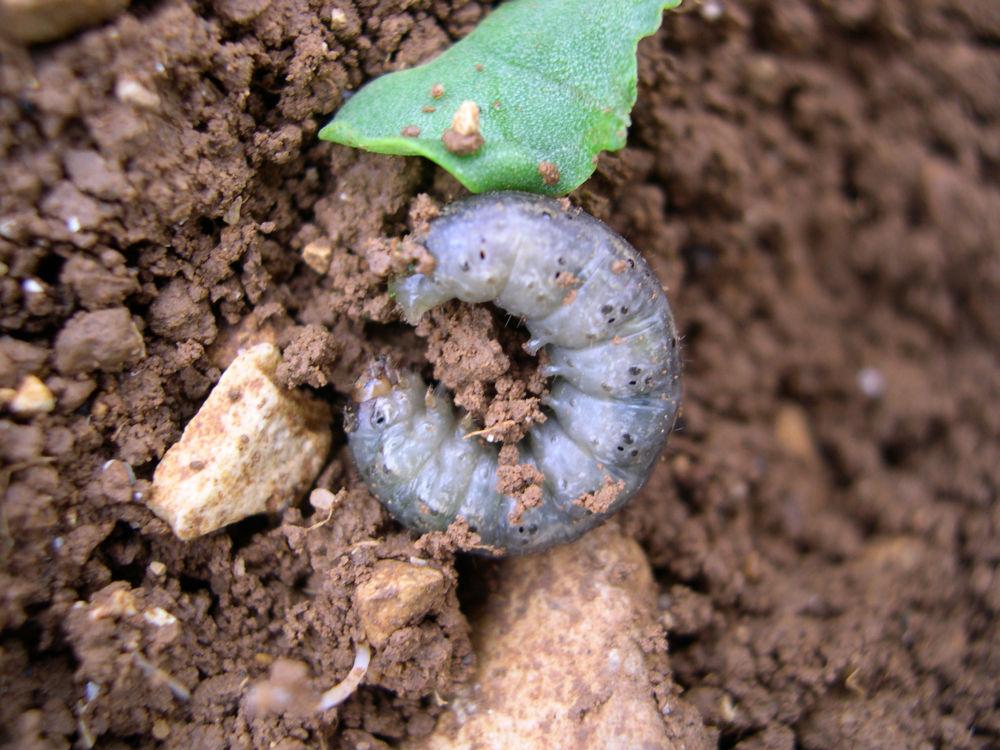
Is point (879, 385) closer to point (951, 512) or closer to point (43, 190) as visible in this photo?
point (951, 512)

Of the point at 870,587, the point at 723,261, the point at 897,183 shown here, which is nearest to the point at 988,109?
the point at 897,183

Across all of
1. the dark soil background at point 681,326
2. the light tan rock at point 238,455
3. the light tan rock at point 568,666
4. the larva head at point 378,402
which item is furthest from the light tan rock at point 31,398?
the light tan rock at point 568,666

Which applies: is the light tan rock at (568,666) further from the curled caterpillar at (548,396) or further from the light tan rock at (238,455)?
the light tan rock at (238,455)

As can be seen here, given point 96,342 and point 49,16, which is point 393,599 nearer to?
point 96,342

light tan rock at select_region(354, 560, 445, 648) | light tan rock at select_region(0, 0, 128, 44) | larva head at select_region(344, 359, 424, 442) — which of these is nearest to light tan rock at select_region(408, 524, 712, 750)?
light tan rock at select_region(354, 560, 445, 648)

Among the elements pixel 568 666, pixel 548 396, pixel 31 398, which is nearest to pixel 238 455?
pixel 31 398
